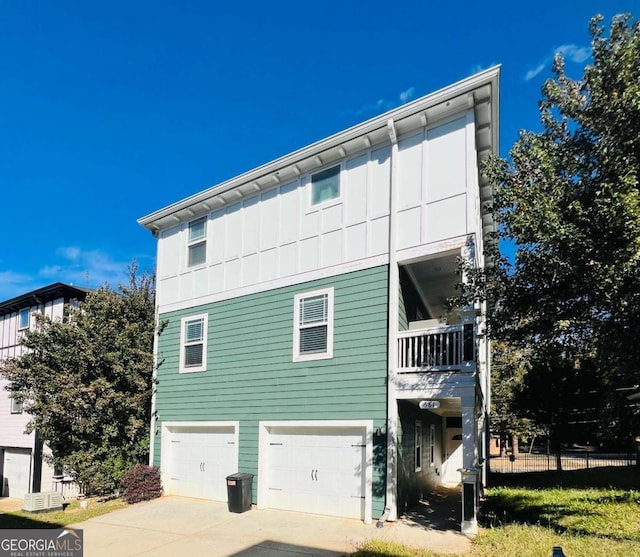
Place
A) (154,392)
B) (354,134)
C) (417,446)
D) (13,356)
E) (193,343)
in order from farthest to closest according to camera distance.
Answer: (13,356) → (154,392) → (193,343) → (417,446) → (354,134)

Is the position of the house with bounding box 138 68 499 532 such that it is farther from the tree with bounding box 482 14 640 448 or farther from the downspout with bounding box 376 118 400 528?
the tree with bounding box 482 14 640 448

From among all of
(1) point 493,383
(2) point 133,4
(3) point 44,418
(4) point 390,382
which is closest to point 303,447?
(4) point 390,382

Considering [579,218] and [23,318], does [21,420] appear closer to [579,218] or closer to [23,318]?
[23,318]

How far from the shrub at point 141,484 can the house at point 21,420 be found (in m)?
5.90

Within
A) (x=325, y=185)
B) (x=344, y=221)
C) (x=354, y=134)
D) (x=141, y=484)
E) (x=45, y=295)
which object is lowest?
(x=141, y=484)

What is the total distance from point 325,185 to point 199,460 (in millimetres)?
7690

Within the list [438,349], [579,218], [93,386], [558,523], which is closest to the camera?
[579,218]

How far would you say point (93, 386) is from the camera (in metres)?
13.2

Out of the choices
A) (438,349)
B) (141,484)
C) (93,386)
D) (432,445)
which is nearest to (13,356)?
(93,386)

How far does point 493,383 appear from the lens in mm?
24953

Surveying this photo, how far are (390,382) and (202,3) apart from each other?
9742 mm

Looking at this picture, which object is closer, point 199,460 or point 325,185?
point 325,185

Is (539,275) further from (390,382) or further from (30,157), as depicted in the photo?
(30,157)

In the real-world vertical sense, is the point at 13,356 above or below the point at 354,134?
below
